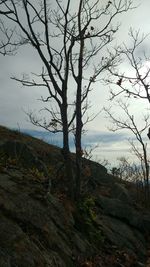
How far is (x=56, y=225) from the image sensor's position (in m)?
9.37

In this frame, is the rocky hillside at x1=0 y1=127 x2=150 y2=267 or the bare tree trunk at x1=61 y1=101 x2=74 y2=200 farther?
the bare tree trunk at x1=61 y1=101 x2=74 y2=200

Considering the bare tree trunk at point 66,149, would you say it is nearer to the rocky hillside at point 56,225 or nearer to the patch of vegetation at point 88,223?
the rocky hillside at point 56,225

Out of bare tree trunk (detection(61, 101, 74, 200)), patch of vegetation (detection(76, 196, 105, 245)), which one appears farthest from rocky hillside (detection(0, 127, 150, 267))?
bare tree trunk (detection(61, 101, 74, 200))

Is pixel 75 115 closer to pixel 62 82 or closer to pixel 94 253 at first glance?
pixel 62 82

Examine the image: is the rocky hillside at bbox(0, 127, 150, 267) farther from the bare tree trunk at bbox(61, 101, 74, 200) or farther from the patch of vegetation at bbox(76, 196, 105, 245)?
the bare tree trunk at bbox(61, 101, 74, 200)

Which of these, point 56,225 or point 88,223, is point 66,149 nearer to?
point 88,223

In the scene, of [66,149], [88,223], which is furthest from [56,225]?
[66,149]

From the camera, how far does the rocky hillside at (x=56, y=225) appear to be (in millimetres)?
7406

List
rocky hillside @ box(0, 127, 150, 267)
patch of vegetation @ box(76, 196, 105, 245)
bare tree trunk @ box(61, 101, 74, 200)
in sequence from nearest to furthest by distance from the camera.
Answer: rocky hillside @ box(0, 127, 150, 267)
patch of vegetation @ box(76, 196, 105, 245)
bare tree trunk @ box(61, 101, 74, 200)

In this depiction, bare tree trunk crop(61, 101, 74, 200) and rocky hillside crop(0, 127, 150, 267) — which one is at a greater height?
bare tree trunk crop(61, 101, 74, 200)

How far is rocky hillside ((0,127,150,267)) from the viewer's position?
7406mm

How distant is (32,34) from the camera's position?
12898 mm

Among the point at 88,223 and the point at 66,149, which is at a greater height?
the point at 66,149

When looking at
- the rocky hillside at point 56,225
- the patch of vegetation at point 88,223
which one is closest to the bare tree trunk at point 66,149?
the rocky hillside at point 56,225
